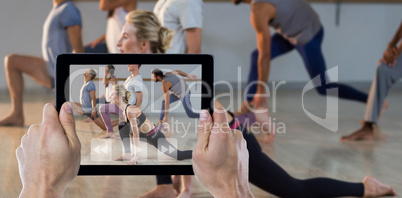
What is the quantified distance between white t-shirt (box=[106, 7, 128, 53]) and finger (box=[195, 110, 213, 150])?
1614 mm

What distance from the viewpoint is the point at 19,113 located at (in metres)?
3.06

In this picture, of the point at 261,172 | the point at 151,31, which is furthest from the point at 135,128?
the point at 151,31

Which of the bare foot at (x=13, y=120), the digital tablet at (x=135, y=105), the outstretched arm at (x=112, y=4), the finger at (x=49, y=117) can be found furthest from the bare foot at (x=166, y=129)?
the bare foot at (x=13, y=120)

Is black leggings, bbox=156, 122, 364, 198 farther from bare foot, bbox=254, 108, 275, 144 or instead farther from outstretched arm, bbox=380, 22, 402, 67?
outstretched arm, bbox=380, 22, 402, 67

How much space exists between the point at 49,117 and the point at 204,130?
0.65ft

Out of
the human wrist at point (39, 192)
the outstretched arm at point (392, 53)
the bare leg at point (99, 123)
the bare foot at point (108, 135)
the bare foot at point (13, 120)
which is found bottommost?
the bare foot at point (13, 120)

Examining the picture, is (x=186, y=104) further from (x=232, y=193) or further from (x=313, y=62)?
(x=313, y=62)

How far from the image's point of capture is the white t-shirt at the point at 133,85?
808mm

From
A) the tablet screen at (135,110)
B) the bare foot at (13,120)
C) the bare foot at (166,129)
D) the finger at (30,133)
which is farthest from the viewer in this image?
the bare foot at (13,120)

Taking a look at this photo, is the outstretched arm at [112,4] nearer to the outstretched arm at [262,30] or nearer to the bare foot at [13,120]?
the outstretched arm at [262,30]

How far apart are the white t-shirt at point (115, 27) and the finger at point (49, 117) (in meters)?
1.60

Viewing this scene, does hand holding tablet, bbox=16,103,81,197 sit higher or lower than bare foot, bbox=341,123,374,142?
higher

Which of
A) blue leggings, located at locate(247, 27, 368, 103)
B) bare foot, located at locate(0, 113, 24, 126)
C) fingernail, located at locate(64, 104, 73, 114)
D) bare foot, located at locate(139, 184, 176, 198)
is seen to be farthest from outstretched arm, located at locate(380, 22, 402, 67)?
fingernail, located at locate(64, 104, 73, 114)

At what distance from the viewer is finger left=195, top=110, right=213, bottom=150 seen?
27.3 inches
